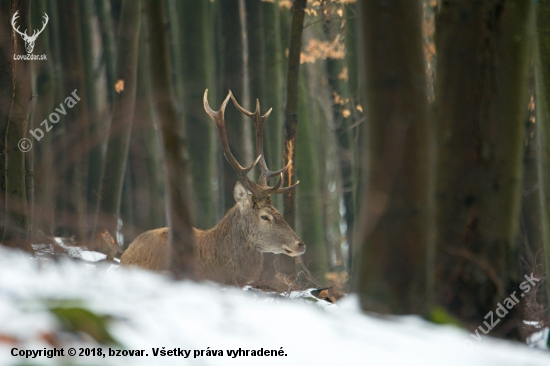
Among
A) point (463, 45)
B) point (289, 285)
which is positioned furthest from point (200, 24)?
point (463, 45)

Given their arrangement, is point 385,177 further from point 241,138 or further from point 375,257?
point 241,138

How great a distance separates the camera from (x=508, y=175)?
443cm

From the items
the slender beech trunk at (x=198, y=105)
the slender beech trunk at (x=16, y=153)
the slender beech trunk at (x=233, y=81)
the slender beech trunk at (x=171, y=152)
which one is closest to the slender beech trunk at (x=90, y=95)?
the slender beech trunk at (x=198, y=105)

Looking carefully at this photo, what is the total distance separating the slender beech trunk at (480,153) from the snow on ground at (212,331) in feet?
5.36

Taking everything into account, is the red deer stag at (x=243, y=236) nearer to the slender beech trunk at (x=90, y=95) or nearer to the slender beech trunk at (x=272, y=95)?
the slender beech trunk at (x=272, y=95)

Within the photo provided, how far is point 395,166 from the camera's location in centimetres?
430

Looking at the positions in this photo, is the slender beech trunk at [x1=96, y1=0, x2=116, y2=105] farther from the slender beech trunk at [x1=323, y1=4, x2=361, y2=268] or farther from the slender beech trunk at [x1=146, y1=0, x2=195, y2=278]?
the slender beech trunk at [x1=146, y1=0, x2=195, y2=278]

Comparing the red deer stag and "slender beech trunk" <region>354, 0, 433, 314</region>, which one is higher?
"slender beech trunk" <region>354, 0, 433, 314</region>

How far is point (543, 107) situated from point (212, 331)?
375 centimetres

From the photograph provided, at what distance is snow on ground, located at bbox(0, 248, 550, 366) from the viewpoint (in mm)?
1835

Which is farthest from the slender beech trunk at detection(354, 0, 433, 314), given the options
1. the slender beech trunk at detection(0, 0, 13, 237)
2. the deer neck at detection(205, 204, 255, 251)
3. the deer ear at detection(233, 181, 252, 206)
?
the slender beech trunk at detection(0, 0, 13, 237)

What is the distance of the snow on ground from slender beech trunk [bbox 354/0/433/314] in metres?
1.28

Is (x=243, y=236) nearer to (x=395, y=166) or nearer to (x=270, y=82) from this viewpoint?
(x=395, y=166)

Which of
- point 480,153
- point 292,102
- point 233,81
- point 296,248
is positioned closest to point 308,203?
point 233,81
